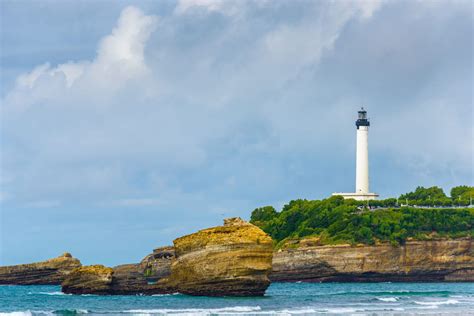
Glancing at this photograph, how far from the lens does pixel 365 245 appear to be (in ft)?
401

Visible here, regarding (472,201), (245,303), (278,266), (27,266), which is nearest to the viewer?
(245,303)

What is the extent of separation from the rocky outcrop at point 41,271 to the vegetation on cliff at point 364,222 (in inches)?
1298

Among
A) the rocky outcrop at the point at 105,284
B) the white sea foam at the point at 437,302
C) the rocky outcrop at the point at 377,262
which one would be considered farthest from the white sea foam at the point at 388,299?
the rocky outcrop at the point at 377,262

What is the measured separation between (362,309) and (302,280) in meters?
57.1

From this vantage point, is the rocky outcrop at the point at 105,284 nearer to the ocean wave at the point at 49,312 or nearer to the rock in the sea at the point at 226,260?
the rock in the sea at the point at 226,260

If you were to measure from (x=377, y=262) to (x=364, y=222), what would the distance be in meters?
7.22

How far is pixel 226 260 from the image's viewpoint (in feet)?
200

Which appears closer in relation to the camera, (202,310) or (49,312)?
(202,310)

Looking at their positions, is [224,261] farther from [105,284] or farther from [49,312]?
[105,284]

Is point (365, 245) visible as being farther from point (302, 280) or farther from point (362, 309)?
point (362, 309)

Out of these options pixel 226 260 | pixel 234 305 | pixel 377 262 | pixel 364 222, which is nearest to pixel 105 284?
pixel 226 260

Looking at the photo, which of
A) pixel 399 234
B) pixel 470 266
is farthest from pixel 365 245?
pixel 470 266

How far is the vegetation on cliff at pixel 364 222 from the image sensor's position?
124 metres

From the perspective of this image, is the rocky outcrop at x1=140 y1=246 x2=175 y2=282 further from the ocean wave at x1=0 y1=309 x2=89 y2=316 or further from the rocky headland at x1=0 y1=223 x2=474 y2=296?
the ocean wave at x1=0 y1=309 x2=89 y2=316
